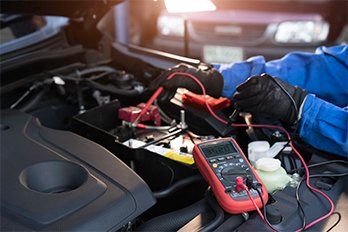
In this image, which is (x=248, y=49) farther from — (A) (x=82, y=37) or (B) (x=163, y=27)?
(A) (x=82, y=37)

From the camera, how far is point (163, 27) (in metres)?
3.17

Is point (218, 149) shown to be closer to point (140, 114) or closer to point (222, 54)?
point (140, 114)

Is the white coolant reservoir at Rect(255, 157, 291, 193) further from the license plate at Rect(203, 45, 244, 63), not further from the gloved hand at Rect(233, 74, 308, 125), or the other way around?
the license plate at Rect(203, 45, 244, 63)

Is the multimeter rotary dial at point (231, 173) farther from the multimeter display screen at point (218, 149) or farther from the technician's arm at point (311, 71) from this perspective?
the technician's arm at point (311, 71)

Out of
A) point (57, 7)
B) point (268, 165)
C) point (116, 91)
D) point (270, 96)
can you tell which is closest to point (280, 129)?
point (270, 96)

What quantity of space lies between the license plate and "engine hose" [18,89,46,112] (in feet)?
5.31

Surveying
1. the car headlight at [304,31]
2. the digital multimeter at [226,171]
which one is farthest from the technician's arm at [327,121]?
the car headlight at [304,31]

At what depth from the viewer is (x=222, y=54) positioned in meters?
2.84

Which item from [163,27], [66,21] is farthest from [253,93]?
[163,27]

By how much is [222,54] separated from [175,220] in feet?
6.74

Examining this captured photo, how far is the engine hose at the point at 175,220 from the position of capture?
896 millimetres

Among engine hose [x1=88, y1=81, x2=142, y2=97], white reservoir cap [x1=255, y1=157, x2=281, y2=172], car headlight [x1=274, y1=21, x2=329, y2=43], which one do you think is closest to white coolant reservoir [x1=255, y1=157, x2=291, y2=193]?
white reservoir cap [x1=255, y1=157, x2=281, y2=172]

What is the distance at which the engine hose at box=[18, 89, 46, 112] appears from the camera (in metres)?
1.35

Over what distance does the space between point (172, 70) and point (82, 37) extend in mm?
550
